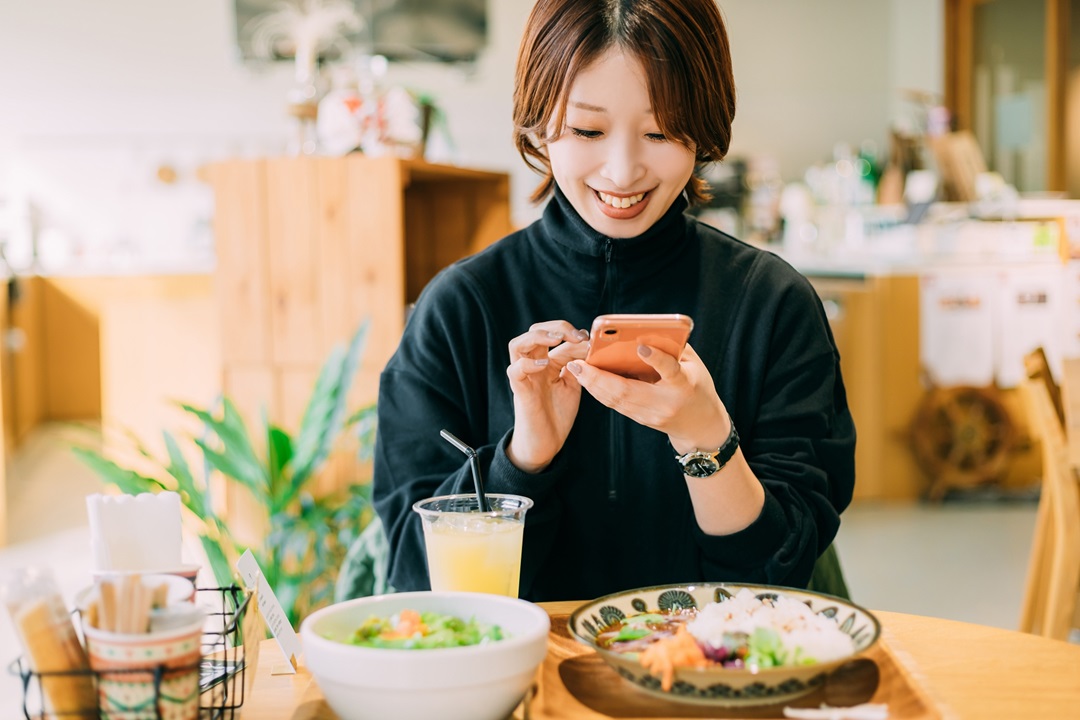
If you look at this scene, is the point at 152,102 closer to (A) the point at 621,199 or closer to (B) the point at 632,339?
(A) the point at 621,199

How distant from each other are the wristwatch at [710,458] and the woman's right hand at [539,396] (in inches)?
5.1

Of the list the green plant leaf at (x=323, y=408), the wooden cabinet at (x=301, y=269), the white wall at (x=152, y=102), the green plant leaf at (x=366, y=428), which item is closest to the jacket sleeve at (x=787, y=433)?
the green plant leaf at (x=323, y=408)

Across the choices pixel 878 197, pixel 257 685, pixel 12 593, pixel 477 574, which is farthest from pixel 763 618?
pixel 878 197

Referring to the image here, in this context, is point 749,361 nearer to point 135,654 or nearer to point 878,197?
point 135,654

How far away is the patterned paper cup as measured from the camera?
742 mm

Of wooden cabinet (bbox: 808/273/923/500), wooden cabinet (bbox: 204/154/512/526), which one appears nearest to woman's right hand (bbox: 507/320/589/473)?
wooden cabinet (bbox: 204/154/512/526)

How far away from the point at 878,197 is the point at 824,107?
2.40 meters

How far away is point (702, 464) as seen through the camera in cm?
113

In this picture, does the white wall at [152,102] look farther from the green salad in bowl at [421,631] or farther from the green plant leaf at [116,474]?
the green salad in bowl at [421,631]

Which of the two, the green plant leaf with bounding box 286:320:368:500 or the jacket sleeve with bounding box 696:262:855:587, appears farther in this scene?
the green plant leaf with bounding box 286:320:368:500

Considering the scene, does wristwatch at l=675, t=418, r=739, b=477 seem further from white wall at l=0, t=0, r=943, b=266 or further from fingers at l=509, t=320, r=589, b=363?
white wall at l=0, t=0, r=943, b=266

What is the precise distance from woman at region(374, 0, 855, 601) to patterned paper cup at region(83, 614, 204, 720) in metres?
0.45

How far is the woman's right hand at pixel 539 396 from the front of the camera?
1.09m

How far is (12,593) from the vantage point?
732mm
